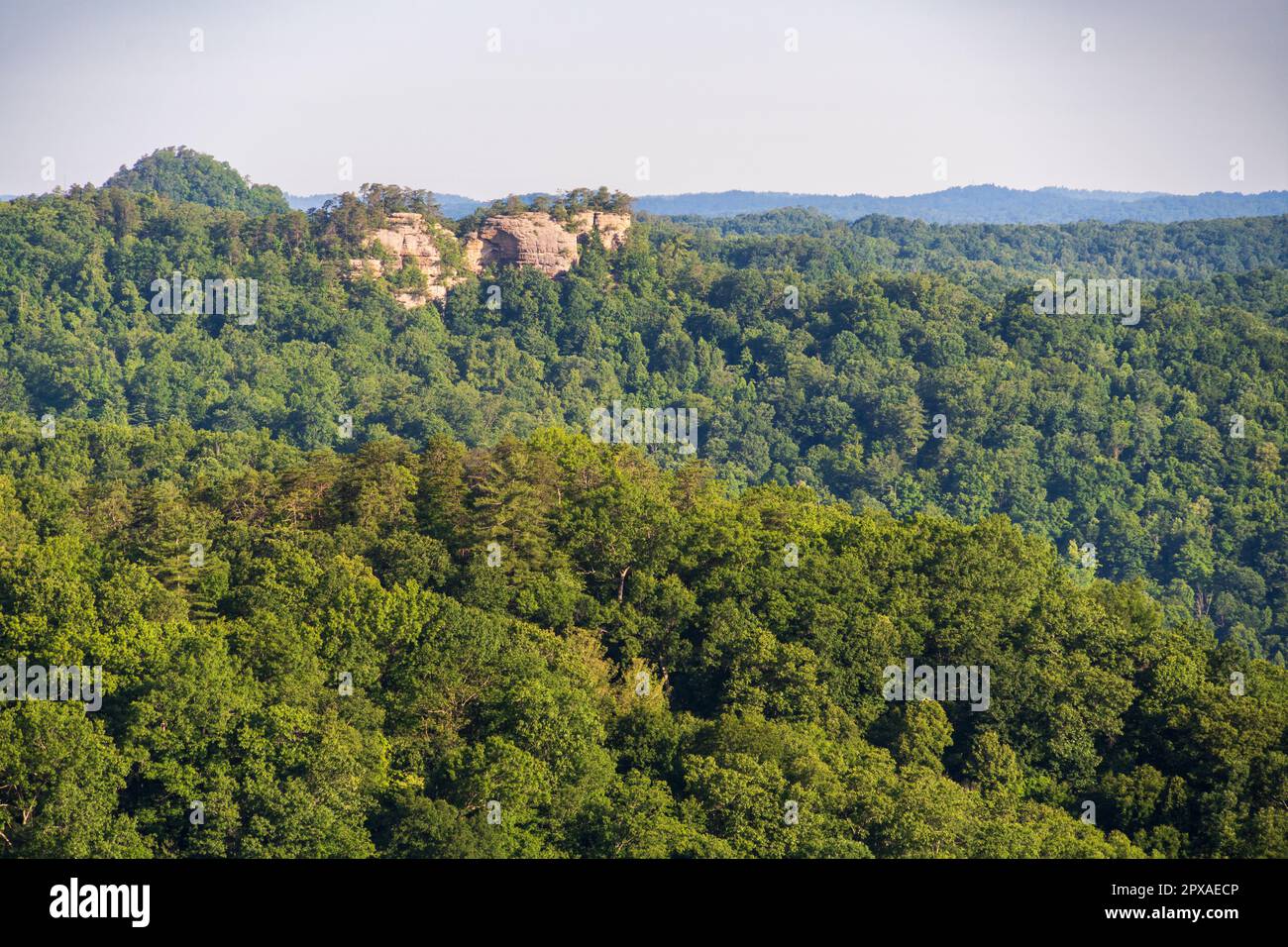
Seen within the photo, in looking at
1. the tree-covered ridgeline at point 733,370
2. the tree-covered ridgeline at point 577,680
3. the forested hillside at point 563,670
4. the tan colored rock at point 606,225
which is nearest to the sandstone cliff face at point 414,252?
the tree-covered ridgeline at point 733,370

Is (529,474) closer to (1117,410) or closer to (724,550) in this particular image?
(724,550)

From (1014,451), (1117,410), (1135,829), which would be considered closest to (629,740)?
(1135,829)

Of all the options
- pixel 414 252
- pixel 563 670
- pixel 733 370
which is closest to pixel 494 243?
pixel 414 252

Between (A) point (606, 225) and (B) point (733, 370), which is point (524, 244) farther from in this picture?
(B) point (733, 370)

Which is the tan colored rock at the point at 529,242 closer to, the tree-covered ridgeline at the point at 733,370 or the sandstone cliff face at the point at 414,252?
the tree-covered ridgeline at the point at 733,370

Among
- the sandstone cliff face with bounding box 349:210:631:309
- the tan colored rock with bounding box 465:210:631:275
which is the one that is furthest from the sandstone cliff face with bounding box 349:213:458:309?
the tan colored rock with bounding box 465:210:631:275
